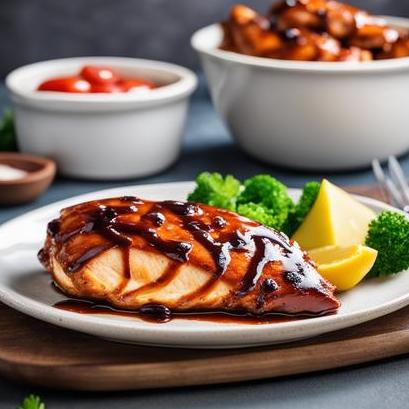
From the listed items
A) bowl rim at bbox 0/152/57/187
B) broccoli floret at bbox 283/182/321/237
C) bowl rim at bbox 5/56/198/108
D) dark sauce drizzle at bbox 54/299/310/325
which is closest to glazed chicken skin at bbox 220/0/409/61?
bowl rim at bbox 5/56/198/108

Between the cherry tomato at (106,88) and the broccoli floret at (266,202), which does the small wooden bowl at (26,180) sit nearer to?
the cherry tomato at (106,88)

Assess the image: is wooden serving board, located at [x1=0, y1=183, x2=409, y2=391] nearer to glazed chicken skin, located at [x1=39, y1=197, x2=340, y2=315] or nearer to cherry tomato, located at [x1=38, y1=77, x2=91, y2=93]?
glazed chicken skin, located at [x1=39, y1=197, x2=340, y2=315]

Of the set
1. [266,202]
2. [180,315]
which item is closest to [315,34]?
[266,202]

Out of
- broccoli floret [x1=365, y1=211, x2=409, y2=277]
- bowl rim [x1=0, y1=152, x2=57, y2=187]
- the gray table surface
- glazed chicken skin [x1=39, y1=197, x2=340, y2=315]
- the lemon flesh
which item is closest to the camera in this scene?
the gray table surface

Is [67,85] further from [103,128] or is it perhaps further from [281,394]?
[281,394]

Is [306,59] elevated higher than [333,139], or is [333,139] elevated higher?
[306,59]

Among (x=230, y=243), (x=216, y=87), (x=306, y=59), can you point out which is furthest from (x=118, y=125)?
(x=230, y=243)

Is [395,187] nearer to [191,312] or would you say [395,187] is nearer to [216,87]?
[216,87]
